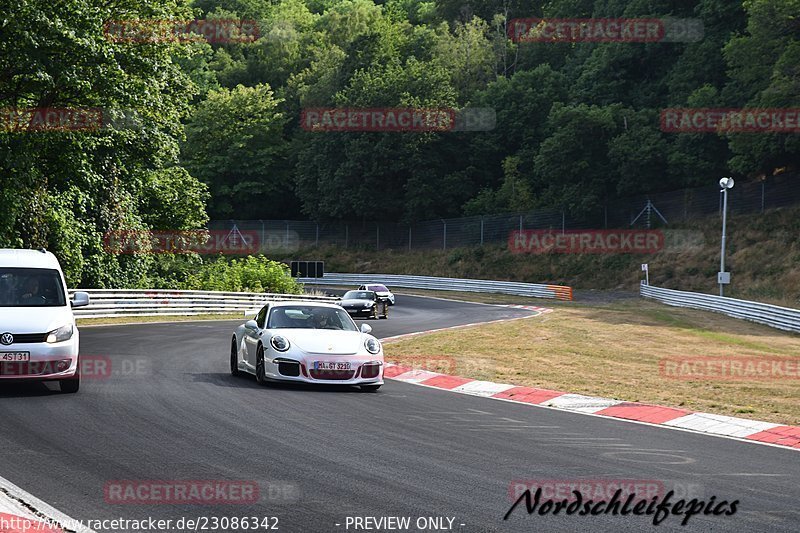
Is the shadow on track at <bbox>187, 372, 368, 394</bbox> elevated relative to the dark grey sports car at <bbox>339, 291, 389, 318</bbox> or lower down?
elevated

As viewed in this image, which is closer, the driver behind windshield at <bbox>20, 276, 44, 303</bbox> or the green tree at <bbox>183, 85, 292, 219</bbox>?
the driver behind windshield at <bbox>20, 276, 44, 303</bbox>

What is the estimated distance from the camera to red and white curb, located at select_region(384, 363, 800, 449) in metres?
11.3

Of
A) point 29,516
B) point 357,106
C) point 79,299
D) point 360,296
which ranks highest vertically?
point 357,106

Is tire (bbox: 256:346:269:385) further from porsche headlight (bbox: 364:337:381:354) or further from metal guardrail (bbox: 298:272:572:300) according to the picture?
metal guardrail (bbox: 298:272:572:300)

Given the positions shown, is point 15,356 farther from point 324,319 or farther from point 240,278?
point 240,278

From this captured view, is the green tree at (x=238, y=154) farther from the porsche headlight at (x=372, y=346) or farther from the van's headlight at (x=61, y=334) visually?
the van's headlight at (x=61, y=334)

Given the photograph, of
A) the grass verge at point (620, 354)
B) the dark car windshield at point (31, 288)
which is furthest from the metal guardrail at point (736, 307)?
the dark car windshield at point (31, 288)

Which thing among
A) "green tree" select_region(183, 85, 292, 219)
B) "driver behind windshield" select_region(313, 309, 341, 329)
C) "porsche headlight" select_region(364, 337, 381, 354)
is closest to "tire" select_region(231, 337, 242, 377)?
"driver behind windshield" select_region(313, 309, 341, 329)

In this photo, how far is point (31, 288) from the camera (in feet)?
46.9

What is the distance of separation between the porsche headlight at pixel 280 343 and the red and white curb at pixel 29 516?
7.67m

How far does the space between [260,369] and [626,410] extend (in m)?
5.51

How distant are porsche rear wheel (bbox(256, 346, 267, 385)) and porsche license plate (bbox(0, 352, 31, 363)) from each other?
3497 mm

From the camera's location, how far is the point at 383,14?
4633 inches

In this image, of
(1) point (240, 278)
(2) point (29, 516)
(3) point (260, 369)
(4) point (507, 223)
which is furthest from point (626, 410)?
(4) point (507, 223)
